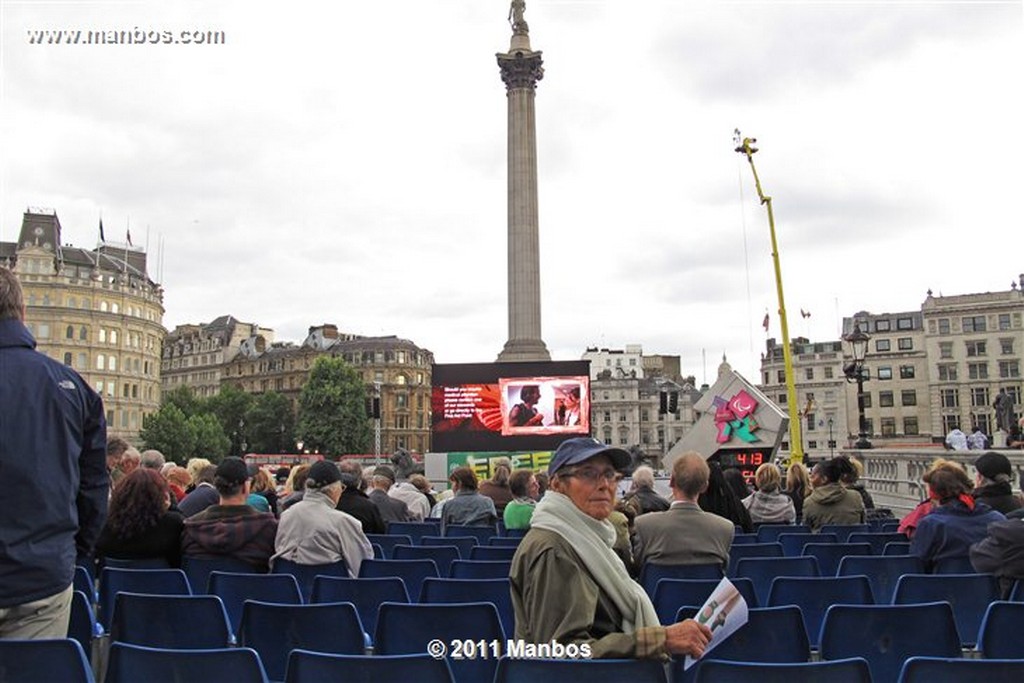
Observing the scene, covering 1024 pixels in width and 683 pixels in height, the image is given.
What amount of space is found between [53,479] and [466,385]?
31.2m

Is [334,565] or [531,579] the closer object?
[531,579]

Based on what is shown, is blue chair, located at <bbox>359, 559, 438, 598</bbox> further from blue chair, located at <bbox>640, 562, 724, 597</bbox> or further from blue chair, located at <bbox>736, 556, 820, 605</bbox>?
blue chair, located at <bbox>736, 556, 820, 605</bbox>

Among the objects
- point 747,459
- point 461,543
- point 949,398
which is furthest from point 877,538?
point 949,398

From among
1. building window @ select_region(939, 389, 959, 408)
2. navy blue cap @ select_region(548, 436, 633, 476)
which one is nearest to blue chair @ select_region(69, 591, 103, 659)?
navy blue cap @ select_region(548, 436, 633, 476)

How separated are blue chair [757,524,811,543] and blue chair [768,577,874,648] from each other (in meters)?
3.72

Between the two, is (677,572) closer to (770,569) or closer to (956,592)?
(770,569)

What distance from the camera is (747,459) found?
18953 millimetres

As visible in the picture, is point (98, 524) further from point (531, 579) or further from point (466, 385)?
point (466, 385)

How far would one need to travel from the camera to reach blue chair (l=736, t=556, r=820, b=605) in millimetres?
6246

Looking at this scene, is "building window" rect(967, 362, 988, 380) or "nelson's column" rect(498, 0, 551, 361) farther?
"building window" rect(967, 362, 988, 380)

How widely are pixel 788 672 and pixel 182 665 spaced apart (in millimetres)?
2139

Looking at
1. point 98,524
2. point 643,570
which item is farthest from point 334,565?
point 98,524

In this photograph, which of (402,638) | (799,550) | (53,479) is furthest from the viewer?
(799,550)

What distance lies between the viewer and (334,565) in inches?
251
